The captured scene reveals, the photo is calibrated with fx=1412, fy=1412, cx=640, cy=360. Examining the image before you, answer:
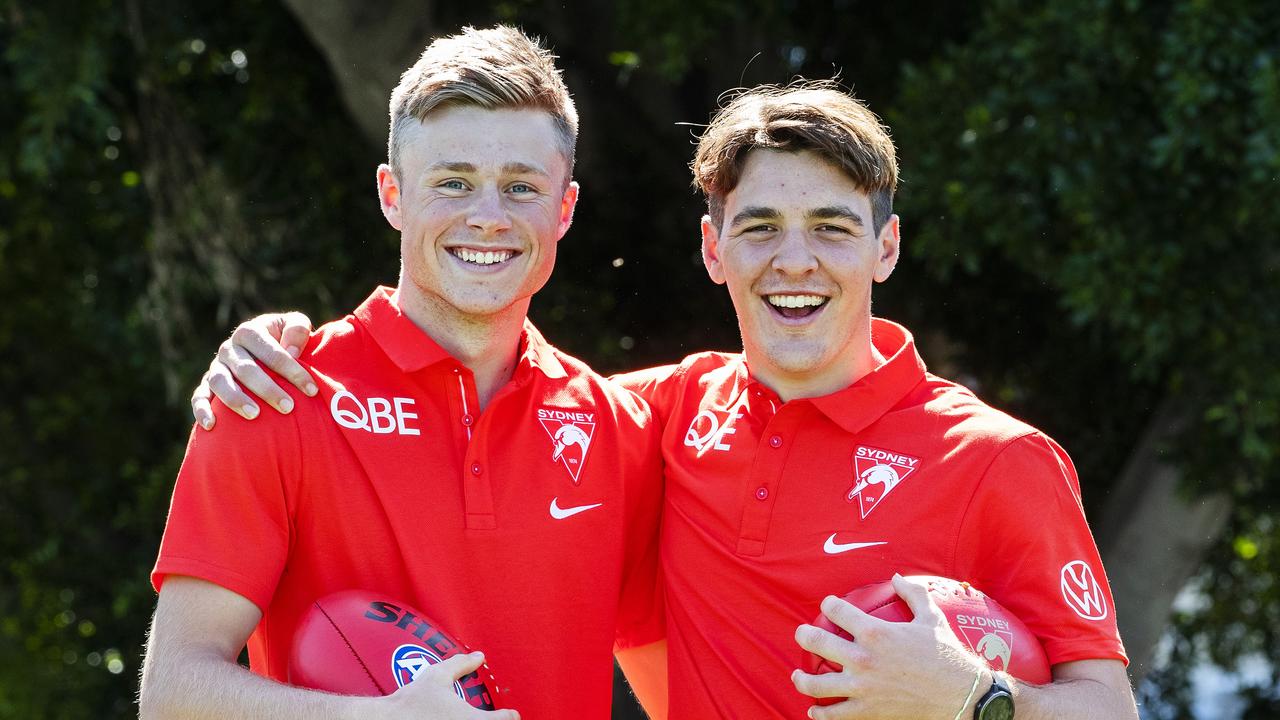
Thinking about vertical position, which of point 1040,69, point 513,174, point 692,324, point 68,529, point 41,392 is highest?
point 1040,69

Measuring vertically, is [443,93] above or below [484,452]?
above

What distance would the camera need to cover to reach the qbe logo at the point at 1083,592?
2.52m

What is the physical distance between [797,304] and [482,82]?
0.77 meters

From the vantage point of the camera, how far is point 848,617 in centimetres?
234

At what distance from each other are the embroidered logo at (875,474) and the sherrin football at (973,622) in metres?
0.24

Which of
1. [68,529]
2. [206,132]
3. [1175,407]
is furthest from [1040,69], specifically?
[68,529]

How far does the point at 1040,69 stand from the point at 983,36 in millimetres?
334

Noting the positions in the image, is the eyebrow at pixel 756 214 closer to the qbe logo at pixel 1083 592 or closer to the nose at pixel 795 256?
the nose at pixel 795 256

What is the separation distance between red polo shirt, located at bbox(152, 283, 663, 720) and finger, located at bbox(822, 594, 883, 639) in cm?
60

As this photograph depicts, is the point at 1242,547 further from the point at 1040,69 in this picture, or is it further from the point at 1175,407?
the point at 1040,69

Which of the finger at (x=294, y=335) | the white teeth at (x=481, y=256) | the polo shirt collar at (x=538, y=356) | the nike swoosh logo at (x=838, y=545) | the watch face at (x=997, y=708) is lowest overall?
the watch face at (x=997, y=708)

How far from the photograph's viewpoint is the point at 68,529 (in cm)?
677

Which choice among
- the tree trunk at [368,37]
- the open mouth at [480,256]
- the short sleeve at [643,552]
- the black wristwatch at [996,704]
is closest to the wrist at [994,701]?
the black wristwatch at [996,704]

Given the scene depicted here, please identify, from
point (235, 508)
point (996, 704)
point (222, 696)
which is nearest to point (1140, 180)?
point (996, 704)
